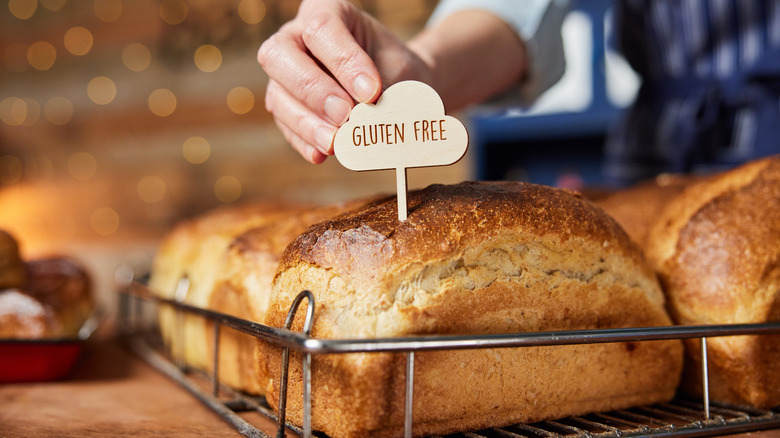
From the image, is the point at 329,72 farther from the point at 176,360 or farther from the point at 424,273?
the point at 176,360

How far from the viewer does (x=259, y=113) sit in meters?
3.48

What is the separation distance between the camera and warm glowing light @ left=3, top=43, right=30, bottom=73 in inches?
161

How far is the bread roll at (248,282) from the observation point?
111 centimetres

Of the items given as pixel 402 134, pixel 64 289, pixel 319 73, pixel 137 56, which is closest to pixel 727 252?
pixel 402 134

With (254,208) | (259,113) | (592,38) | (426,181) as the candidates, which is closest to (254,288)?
(254,208)

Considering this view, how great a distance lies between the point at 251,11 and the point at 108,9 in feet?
3.48

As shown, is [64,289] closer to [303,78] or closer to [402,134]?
[303,78]

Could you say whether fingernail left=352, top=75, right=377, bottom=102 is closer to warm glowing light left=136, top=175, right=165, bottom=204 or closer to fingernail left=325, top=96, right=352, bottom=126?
fingernail left=325, top=96, right=352, bottom=126

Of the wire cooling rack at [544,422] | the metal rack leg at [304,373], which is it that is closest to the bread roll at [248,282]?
the wire cooling rack at [544,422]

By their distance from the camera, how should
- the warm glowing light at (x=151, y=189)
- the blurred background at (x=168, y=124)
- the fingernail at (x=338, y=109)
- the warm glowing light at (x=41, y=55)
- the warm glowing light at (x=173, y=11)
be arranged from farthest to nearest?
the warm glowing light at (x=41, y=55), the warm glowing light at (x=151, y=189), the warm glowing light at (x=173, y=11), the blurred background at (x=168, y=124), the fingernail at (x=338, y=109)

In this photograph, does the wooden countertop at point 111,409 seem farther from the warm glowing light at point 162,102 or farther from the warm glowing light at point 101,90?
the warm glowing light at point 101,90

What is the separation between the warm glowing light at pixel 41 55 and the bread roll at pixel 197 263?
284 centimetres

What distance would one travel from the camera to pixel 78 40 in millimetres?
3973

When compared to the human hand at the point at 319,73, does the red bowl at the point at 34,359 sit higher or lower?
lower
